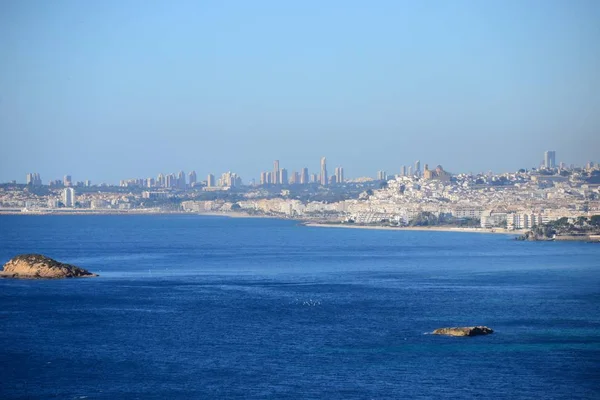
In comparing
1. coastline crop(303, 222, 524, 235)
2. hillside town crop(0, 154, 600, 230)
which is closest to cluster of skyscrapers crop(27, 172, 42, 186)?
hillside town crop(0, 154, 600, 230)

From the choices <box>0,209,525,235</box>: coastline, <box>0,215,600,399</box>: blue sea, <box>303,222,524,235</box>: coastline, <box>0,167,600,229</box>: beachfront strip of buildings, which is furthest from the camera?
<box>0,167,600,229</box>: beachfront strip of buildings

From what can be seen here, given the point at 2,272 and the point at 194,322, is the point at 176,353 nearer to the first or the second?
the point at 194,322

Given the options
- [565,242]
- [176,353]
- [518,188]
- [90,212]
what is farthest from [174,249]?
[90,212]

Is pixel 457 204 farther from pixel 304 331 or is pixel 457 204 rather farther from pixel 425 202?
pixel 304 331

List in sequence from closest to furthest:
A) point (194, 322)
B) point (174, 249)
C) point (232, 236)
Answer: point (194, 322) → point (174, 249) → point (232, 236)

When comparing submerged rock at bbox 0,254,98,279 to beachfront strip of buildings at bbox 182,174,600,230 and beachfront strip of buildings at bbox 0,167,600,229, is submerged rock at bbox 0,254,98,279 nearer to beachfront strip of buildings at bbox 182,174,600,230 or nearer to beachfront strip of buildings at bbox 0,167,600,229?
beachfront strip of buildings at bbox 0,167,600,229

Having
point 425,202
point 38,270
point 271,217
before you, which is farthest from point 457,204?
point 38,270
